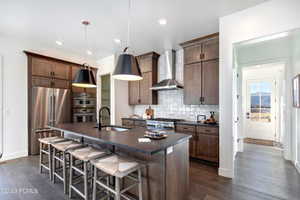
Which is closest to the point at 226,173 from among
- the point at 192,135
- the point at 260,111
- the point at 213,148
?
the point at 213,148

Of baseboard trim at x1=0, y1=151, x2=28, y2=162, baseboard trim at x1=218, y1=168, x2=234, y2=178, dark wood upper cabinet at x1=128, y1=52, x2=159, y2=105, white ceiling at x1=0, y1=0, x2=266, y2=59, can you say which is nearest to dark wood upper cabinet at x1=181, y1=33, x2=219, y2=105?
white ceiling at x1=0, y1=0, x2=266, y2=59

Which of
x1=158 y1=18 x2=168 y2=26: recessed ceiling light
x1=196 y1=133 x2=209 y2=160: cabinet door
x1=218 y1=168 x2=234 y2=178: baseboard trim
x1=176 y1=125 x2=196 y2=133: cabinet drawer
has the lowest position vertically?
x1=218 y1=168 x2=234 y2=178: baseboard trim

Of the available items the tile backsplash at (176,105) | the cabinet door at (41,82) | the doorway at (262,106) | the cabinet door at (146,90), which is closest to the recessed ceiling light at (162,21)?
the tile backsplash at (176,105)

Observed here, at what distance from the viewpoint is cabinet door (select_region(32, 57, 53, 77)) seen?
3.98 meters

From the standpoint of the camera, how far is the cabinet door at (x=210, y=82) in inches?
134

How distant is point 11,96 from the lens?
3670mm

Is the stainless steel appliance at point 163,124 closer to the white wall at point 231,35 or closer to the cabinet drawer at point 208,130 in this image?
the cabinet drawer at point 208,130

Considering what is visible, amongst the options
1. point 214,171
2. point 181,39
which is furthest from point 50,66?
point 214,171

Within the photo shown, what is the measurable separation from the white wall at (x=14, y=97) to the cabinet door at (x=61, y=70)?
0.68 metres

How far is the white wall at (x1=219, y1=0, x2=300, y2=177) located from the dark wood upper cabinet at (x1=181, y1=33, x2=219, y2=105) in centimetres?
59

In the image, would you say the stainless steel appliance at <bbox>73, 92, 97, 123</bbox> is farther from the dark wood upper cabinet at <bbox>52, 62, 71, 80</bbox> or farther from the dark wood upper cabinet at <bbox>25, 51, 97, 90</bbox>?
the dark wood upper cabinet at <bbox>52, 62, 71, 80</bbox>

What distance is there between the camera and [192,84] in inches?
149

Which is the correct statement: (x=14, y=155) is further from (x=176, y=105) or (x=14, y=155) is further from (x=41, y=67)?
(x=176, y=105)

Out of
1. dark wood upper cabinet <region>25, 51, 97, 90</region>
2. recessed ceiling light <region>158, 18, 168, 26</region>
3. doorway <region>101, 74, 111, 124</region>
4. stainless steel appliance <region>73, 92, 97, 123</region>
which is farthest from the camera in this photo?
doorway <region>101, 74, 111, 124</region>
